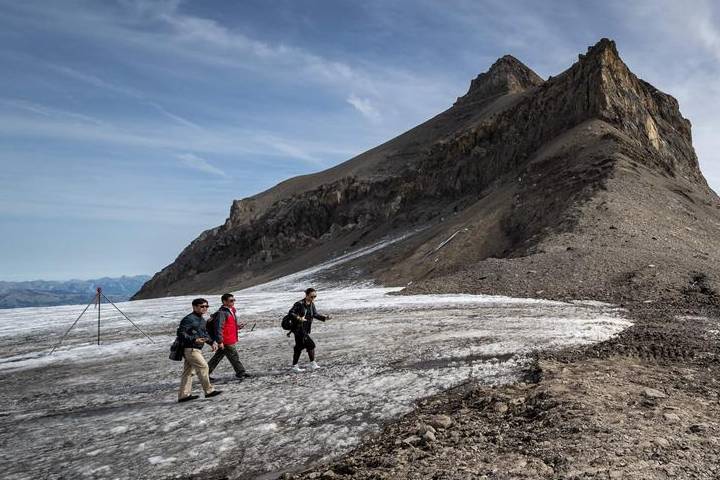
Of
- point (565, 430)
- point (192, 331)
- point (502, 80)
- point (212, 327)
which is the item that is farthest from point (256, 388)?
point (502, 80)

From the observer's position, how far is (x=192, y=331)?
986cm

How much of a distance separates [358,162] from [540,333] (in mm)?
86608

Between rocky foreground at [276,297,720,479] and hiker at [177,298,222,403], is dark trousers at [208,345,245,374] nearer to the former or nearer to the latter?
hiker at [177,298,222,403]

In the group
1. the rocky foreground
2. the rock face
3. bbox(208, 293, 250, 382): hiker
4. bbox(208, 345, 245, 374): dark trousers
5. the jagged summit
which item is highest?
the jagged summit

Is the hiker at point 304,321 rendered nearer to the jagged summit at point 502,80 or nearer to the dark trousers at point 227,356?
the dark trousers at point 227,356

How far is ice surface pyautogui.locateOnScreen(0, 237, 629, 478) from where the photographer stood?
7.29 meters

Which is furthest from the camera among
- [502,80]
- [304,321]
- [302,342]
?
[502,80]

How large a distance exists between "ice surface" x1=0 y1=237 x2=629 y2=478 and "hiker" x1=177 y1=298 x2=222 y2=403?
347 mm

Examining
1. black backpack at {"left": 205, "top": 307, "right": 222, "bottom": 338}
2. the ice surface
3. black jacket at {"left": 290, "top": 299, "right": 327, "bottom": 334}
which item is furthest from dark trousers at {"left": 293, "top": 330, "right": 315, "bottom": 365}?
black backpack at {"left": 205, "top": 307, "right": 222, "bottom": 338}

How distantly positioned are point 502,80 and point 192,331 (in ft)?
338

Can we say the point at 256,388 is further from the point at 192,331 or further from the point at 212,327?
the point at 192,331

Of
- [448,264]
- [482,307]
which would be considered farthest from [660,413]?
[448,264]

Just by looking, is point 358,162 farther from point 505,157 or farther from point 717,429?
point 717,429

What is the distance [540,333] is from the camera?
1402 centimetres
